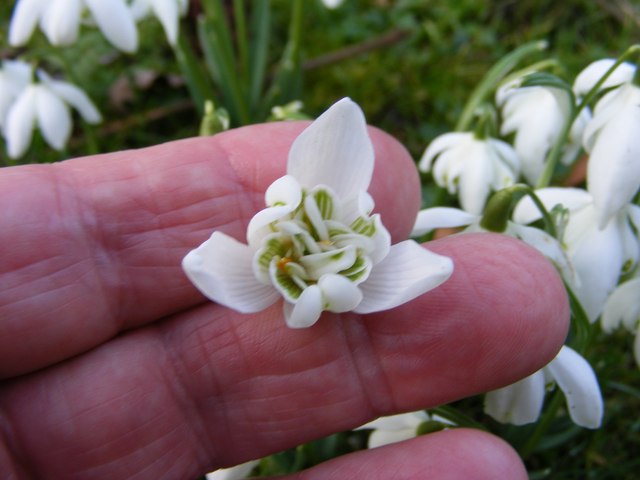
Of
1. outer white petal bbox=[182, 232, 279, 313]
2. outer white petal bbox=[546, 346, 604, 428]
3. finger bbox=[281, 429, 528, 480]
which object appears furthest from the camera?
outer white petal bbox=[546, 346, 604, 428]

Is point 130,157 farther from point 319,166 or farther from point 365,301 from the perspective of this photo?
point 365,301

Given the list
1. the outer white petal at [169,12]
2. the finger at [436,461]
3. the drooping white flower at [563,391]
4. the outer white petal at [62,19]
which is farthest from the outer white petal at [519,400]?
the outer white petal at [62,19]

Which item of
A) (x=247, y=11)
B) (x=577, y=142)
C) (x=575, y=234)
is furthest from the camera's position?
(x=247, y=11)

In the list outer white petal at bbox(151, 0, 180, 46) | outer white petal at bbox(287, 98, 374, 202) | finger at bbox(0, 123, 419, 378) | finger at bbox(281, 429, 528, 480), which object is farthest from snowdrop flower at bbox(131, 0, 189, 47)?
finger at bbox(281, 429, 528, 480)

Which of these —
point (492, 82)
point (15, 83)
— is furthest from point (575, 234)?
point (15, 83)

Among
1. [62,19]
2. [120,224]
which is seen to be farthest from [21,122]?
[120,224]

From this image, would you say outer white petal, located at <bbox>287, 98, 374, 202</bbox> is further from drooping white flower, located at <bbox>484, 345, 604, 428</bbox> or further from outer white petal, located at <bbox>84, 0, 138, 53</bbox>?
outer white petal, located at <bbox>84, 0, 138, 53</bbox>
